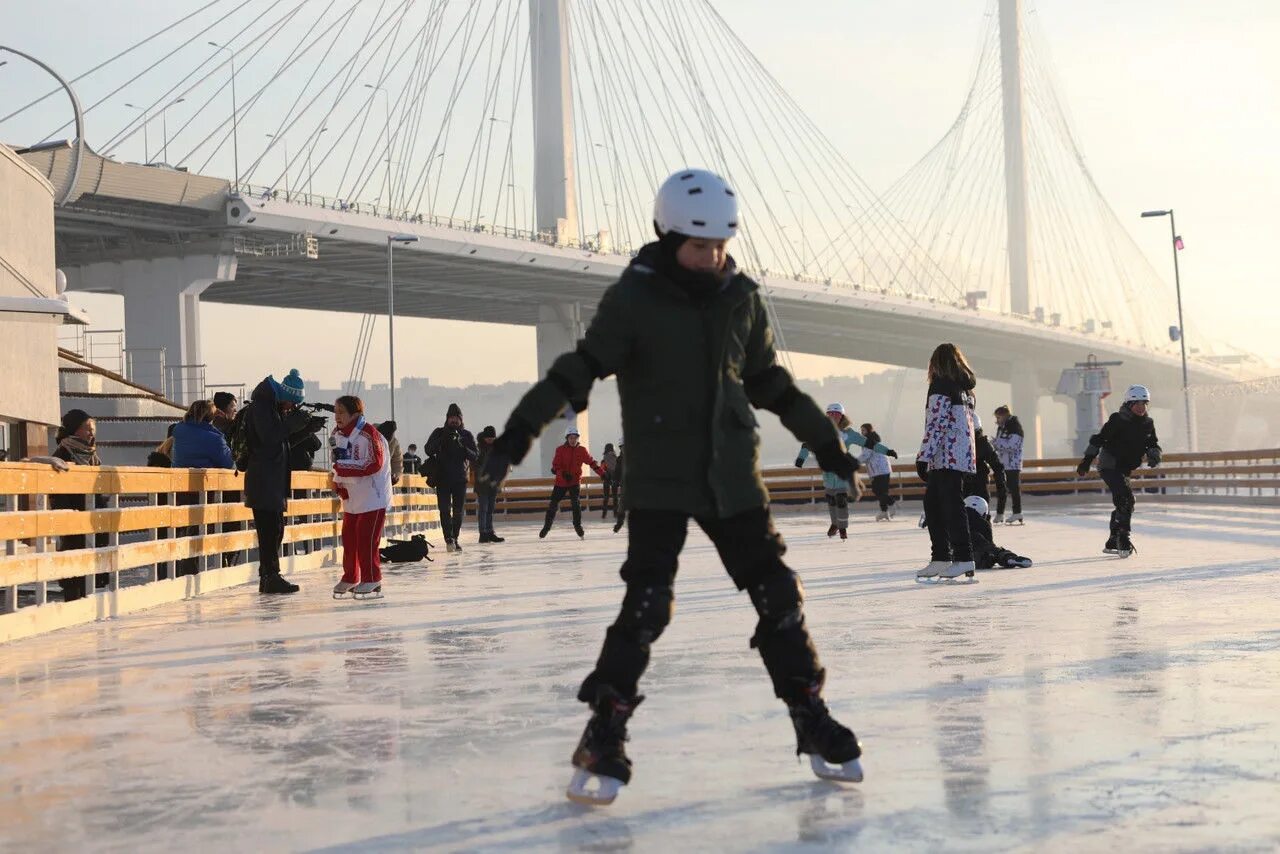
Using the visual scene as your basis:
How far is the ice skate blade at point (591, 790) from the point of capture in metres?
3.88

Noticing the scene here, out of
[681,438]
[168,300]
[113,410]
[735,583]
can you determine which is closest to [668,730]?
[735,583]

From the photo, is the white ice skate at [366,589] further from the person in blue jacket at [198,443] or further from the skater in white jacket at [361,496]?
the person in blue jacket at [198,443]

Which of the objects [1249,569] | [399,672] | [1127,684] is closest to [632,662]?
[1127,684]

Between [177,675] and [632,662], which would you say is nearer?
[632,662]

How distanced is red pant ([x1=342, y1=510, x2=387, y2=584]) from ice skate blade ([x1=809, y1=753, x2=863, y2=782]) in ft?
24.2

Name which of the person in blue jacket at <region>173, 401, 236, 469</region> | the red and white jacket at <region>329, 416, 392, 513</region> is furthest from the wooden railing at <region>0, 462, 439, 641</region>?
the red and white jacket at <region>329, 416, 392, 513</region>

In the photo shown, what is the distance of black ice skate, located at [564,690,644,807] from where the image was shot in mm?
3895

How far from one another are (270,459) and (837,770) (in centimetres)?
836

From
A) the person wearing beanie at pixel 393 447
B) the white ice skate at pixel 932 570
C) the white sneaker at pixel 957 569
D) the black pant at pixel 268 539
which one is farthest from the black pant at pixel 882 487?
the black pant at pixel 268 539

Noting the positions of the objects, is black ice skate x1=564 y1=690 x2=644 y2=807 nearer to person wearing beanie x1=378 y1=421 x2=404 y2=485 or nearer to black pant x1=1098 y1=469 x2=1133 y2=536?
black pant x1=1098 y1=469 x2=1133 y2=536

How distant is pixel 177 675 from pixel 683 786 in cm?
329

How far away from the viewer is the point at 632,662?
13.6 ft

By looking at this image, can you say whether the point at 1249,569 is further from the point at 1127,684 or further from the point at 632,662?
the point at 632,662

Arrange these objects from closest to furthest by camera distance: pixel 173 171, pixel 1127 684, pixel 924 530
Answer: pixel 1127 684, pixel 924 530, pixel 173 171
